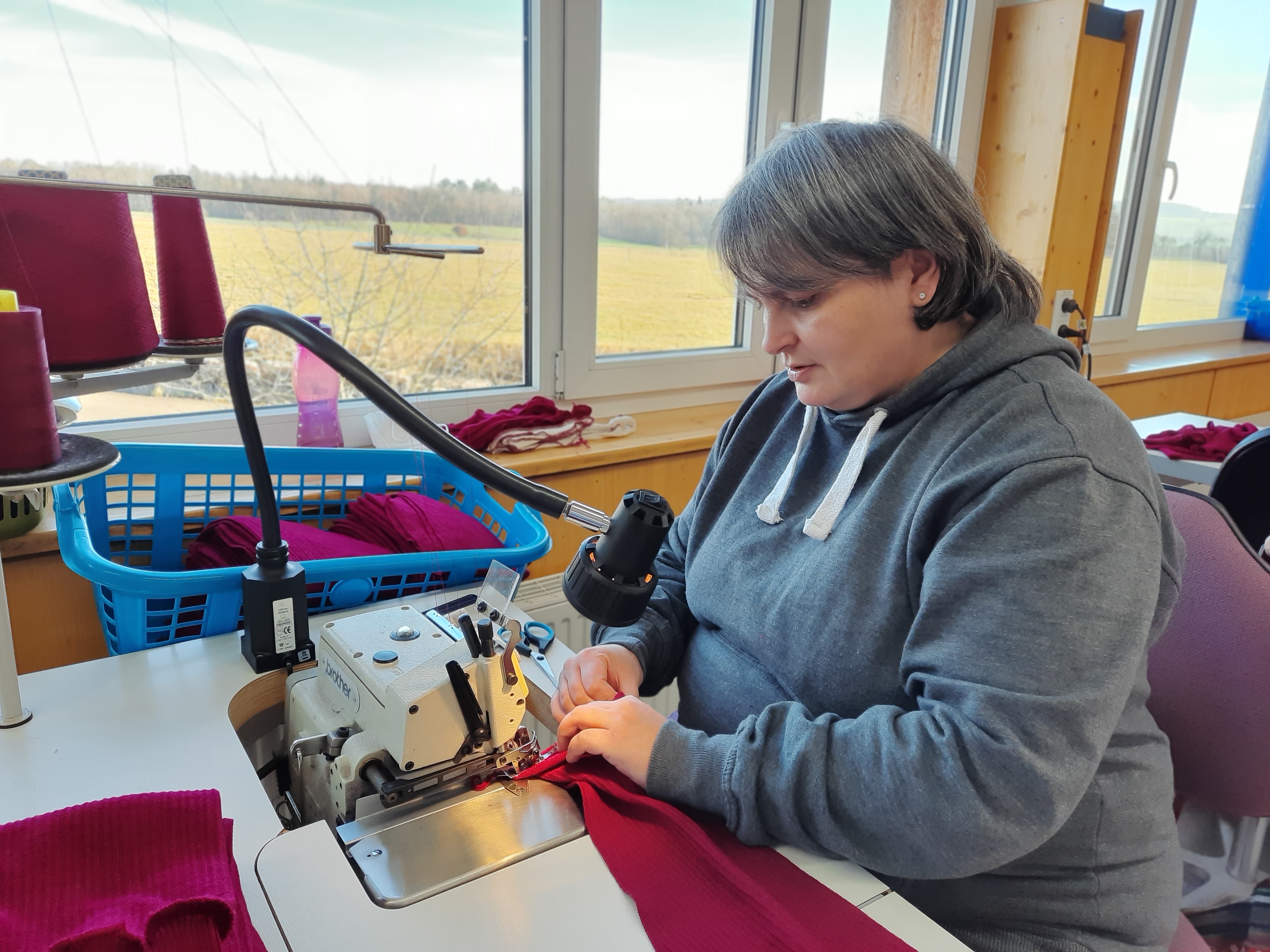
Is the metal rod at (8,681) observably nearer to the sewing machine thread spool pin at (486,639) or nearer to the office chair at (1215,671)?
the sewing machine thread spool pin at (486,639)

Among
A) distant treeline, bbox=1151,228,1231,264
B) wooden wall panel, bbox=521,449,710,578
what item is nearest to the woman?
wooden wall panel, bbox=521,449,710,578

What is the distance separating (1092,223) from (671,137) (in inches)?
61.2

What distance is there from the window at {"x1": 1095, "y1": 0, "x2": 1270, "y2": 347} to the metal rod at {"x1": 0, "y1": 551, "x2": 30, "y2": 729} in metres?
3.55

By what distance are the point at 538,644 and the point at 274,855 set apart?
1.44ft

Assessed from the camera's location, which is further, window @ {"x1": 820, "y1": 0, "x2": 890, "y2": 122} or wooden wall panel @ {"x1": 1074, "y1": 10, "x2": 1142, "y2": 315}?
wooden wall panel @ {"x1": 1074, "y1": 10, "x2": 1142, "y2": 315}

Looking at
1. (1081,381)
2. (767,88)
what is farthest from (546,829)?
(767,88)

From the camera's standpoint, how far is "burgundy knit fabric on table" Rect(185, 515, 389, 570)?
1.10m

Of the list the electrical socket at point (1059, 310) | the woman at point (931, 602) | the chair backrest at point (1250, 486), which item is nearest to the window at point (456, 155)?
the woman at point (931, 602)

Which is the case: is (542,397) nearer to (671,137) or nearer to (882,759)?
(671,137)

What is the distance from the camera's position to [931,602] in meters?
0.73

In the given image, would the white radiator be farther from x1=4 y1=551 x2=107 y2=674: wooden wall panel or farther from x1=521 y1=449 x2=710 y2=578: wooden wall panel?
x1=4 y1=551 x2=107 y2=674: wooden wall panel

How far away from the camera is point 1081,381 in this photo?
2.62 ft

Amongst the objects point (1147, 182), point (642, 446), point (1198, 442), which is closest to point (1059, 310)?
point (1198, 442)

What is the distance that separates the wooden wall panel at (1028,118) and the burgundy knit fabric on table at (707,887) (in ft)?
7.30
